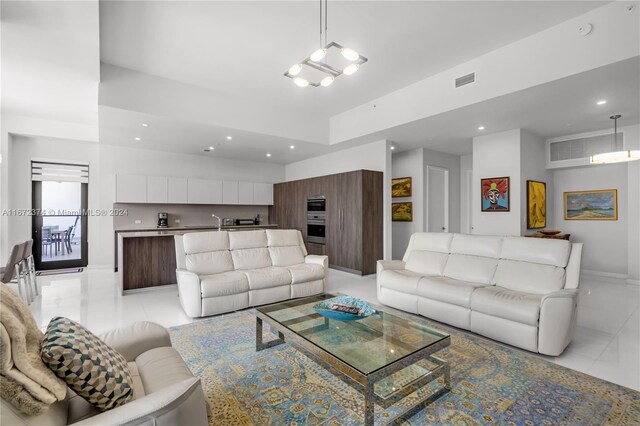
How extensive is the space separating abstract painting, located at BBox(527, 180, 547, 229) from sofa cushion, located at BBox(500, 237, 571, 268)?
241 centimetres

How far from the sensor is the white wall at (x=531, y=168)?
5.14m

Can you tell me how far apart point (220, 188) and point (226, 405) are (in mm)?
6008

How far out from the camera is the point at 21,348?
1012mm

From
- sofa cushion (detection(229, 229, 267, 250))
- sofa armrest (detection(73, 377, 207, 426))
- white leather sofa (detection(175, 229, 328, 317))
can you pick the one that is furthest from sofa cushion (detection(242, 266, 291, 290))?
sofa armrest (detection(73, 377, 207, 426))

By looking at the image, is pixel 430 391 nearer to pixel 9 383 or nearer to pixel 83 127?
pixel 9 383

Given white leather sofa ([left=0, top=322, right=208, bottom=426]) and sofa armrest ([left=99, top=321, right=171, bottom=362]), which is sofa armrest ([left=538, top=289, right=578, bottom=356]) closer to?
white leather sofa ([left=0, top=322, right=208, bottom=426])

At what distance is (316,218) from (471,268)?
382cm

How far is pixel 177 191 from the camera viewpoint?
680 centimetres

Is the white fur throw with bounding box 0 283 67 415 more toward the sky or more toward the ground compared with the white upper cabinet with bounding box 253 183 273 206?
more toward the ground

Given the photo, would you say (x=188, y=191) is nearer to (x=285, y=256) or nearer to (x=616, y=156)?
(x=285, y=256)

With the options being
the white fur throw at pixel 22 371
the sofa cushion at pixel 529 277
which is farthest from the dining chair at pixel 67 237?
the sofa cushion at pixel 529 277

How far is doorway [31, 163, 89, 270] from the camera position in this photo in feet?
20.3

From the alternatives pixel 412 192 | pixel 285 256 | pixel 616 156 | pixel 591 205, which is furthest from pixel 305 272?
pixel 591 205

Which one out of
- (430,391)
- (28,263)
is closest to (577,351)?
(430,391)
